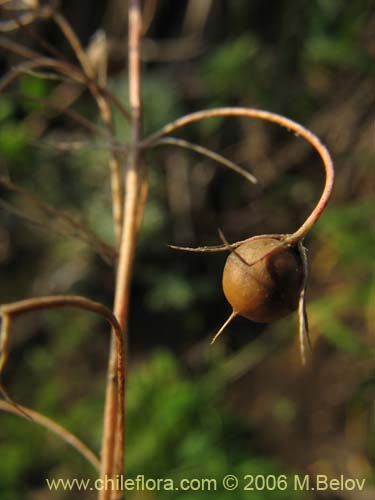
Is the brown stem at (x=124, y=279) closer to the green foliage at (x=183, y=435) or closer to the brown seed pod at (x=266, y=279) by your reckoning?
the brown seed pod at (x=266, y=279)

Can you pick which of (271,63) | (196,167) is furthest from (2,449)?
(271,63)

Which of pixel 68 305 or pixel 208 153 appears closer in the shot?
pixel 68 305

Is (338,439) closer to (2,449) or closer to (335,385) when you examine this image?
(335,385)

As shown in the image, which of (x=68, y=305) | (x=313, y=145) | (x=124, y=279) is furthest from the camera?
(x=124, y=279)

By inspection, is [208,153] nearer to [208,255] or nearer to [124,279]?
[124,279]

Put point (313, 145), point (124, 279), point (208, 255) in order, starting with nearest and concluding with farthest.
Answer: point (313, 145)
point (124, 279)
point (208, 255)

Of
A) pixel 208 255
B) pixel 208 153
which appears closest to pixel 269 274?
pixel 208 153

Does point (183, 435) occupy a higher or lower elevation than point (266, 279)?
higher
